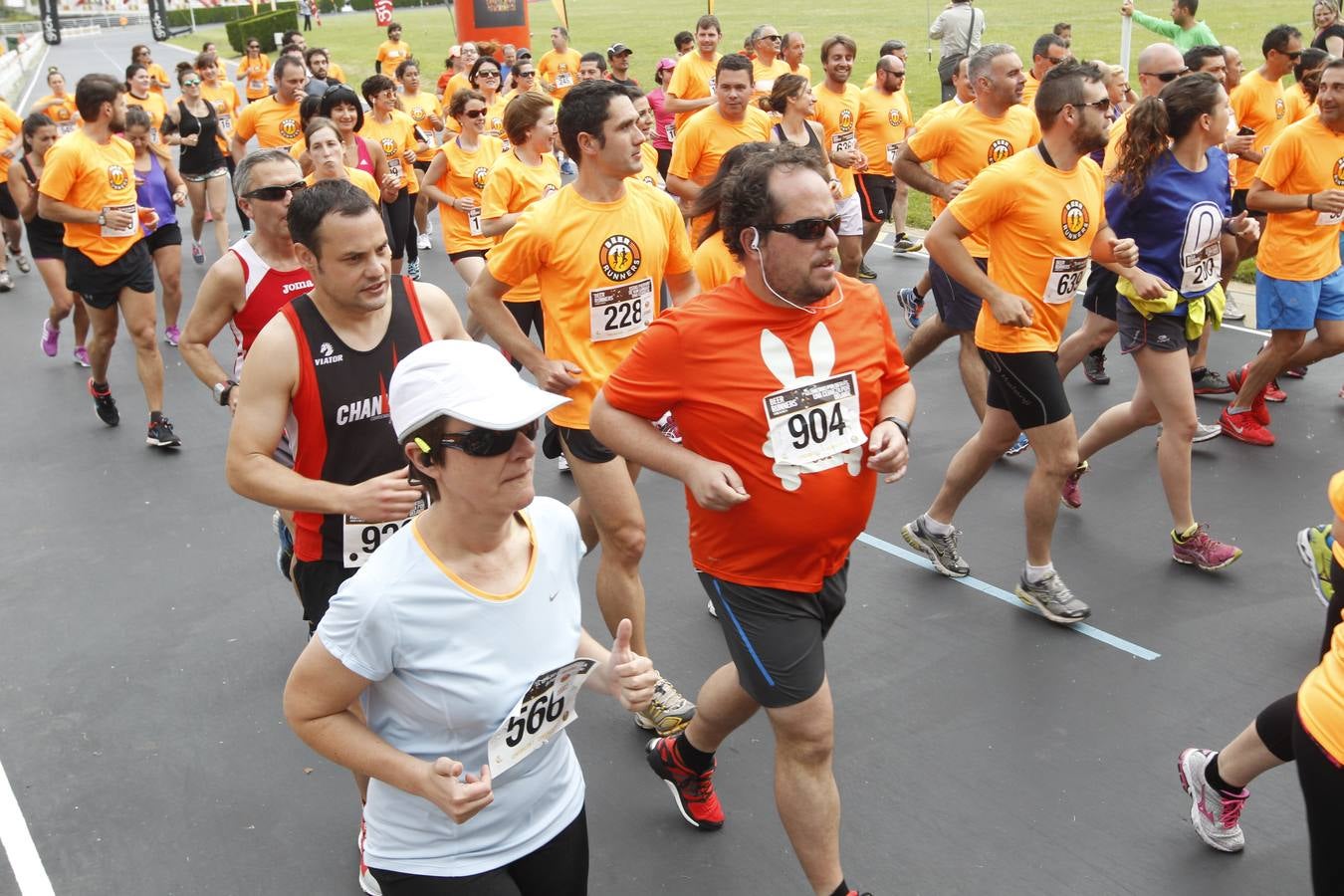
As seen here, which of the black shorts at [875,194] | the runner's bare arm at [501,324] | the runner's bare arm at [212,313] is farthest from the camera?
the black shorts at [875,194]

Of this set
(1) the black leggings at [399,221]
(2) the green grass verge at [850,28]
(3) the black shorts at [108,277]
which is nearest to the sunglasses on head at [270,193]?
(3) the black shorts at [108,277]

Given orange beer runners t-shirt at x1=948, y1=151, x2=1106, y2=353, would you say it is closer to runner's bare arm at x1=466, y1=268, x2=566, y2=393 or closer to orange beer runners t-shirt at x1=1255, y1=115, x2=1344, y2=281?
runner's bare arm at x1=466, y1=268, x2=566, y2=393

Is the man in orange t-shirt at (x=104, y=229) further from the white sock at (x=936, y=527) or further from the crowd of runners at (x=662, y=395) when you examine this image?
the white sock at (x=936, y=527)

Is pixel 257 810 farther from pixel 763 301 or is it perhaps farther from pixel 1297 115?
pixel 1297 115

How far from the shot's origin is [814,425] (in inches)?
135

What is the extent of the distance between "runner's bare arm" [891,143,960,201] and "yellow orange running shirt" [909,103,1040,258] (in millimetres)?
65

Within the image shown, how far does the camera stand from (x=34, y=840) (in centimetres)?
443

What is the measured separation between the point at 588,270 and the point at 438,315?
44.4 inches

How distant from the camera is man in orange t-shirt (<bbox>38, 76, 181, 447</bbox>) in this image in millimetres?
8336

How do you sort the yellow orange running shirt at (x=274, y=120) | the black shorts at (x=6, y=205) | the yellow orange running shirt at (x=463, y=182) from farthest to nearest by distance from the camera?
the black shorts at (x=6, y=205)
the yellow orange running shirt at (x=274, y=120)
the yellow orange running shirt at (x=463, y=182)

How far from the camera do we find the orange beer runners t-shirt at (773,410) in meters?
3.42

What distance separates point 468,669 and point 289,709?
359 mm

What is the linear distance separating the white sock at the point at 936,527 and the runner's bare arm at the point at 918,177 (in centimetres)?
305

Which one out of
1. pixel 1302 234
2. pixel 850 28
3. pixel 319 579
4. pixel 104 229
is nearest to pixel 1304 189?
pixel 1302 234
